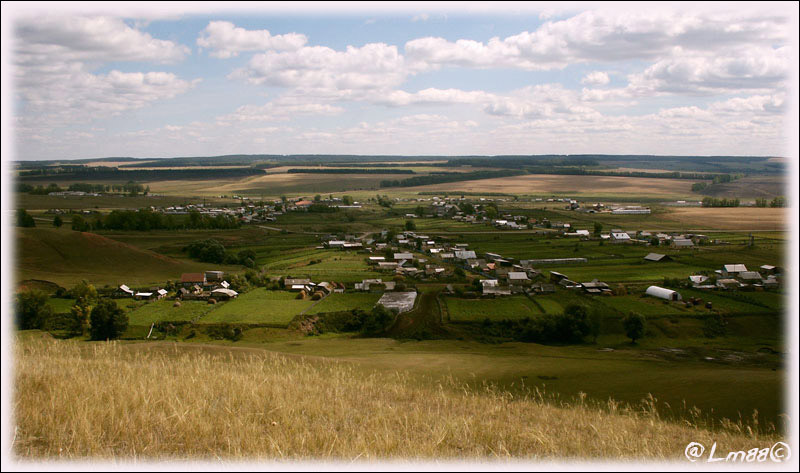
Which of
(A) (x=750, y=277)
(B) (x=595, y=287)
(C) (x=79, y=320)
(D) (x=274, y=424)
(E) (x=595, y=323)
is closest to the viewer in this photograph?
(D) (x=274, y=424)

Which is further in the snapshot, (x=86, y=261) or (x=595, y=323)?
(x=86, y=261)

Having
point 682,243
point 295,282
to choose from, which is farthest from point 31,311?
point 682,243

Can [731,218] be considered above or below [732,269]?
above

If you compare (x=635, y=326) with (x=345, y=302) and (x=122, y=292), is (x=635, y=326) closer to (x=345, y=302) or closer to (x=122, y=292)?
(x=345, y=302)

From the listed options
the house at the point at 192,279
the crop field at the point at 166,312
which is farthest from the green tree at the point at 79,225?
the crop field at the point at 166,312

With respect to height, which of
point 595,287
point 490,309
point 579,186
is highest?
point 579,186

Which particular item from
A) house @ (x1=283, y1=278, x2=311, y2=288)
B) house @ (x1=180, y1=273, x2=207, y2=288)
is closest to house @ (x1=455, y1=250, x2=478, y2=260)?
house @ (x1=283, y1=278, x2=311, y2=288)
